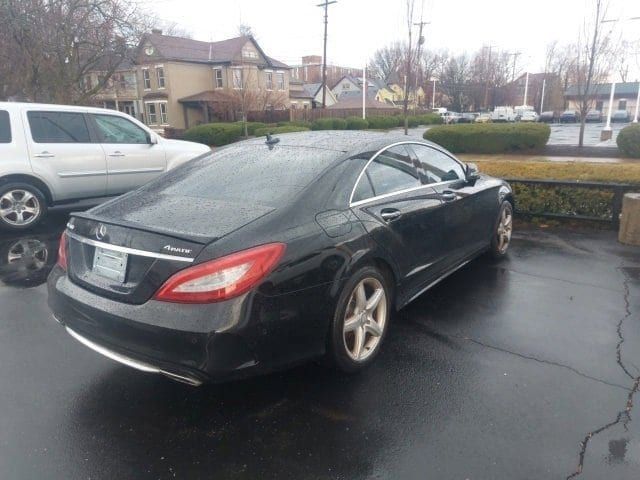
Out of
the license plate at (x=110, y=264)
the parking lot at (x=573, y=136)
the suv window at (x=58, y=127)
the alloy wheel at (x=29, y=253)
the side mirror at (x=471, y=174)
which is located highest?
the suv window at (x=58, y=127)

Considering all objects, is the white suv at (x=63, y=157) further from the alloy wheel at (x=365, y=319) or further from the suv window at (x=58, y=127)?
the alloy wheel at (x=365, y=319)

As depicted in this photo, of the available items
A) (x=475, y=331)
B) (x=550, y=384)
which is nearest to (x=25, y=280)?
(x=475, y=331)

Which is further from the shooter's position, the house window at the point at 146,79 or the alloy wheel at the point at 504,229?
the house window at the point at 146,79

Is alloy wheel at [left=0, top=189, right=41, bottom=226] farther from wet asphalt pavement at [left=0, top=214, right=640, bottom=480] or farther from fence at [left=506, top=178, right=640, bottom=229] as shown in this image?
fence at [left=506, top=178, right=640, bottom=229]

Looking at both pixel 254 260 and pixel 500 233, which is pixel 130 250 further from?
pixel 500 233

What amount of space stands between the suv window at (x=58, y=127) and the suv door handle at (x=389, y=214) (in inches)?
233

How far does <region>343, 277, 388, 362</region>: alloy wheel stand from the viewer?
309cm

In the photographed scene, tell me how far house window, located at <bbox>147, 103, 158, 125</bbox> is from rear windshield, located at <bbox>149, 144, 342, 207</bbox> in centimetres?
4342

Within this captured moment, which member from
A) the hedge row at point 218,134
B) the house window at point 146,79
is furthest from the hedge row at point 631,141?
the house window at point 146,79

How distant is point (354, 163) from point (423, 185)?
0.89 m

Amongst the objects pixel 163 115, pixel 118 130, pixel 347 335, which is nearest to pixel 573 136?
A: pixel 118 130

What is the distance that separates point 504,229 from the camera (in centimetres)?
554

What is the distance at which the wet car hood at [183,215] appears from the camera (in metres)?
2.63

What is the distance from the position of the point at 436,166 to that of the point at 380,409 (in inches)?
94.7
